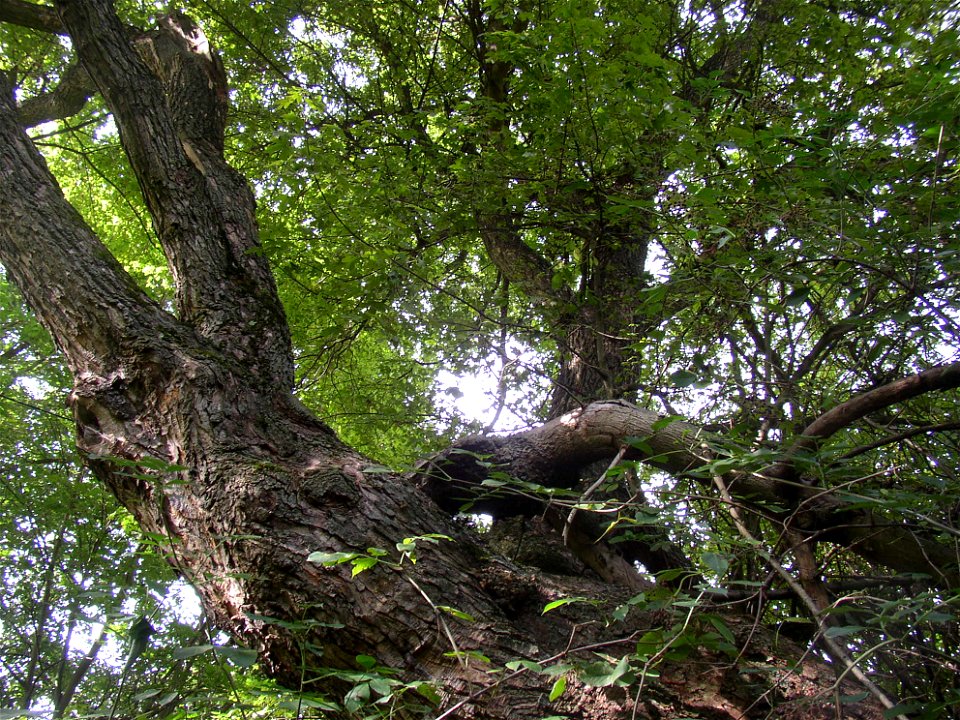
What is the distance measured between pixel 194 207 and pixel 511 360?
1958mm

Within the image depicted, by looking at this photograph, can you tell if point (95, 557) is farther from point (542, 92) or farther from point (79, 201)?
point (542, 92)

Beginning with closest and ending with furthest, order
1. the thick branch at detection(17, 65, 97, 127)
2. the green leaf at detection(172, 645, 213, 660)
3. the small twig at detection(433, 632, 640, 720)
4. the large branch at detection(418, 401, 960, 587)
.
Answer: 1. the green leaf at detection(172, 645, 213, 660)
2. the small twig at detection(433, 632, 640, 720)
3. the large branch at detection(418, 401, 960, 587)
4. the thick branch at detection(17, 65, 97, 127)

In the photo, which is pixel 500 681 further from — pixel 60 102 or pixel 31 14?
pixel 60 102

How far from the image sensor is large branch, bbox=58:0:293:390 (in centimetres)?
304

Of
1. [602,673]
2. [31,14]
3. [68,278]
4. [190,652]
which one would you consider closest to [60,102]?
[31,14]

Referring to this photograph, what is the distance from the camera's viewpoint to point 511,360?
364 cm

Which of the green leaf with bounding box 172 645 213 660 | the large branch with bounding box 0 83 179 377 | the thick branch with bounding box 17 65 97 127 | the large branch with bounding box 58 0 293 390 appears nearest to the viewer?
the green leaf with bounding box 172 645 213 660

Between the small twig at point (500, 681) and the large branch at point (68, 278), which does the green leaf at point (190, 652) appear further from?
Result: the large branch at point (68, 278)

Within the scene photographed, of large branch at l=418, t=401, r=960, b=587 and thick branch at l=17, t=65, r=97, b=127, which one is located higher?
thick branch at l=17, t=65, r=97, b=127

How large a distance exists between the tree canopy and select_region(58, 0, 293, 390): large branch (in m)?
0.02

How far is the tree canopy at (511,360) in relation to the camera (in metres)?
1.80

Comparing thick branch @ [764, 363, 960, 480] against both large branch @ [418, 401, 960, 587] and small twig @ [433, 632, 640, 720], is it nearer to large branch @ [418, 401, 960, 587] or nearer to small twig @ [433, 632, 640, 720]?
large branch @ [418, 401, 960, 587]

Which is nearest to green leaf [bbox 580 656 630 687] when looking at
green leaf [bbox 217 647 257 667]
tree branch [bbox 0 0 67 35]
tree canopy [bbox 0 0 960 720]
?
tree canopy [bbox 0 0 960 720]

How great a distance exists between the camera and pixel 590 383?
424 cm
